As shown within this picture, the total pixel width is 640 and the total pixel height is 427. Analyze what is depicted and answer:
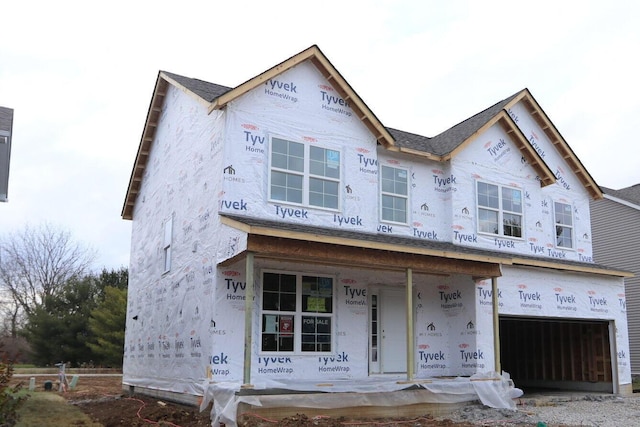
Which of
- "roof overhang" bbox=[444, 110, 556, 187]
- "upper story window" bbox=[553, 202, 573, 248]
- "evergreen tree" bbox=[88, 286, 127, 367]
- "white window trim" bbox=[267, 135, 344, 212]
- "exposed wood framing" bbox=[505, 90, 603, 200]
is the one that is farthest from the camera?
"evergreen tree" bbox=[88, 286, 127, 367]

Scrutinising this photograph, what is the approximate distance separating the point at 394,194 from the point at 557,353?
9.75 metres

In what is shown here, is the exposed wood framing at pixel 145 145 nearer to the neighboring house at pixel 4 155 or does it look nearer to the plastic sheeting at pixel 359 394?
the neighboring house at pixel 4 155

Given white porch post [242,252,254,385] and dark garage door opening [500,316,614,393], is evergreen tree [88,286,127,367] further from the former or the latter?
white porch post [242,252,254,385]

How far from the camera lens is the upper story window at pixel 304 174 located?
14.5m

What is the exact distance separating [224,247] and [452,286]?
679cm

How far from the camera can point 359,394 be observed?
41.2 ft

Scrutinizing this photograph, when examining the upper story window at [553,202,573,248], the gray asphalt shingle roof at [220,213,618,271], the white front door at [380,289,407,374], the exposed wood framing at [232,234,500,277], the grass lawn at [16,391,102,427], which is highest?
the upper story window at [553,202,573,248]

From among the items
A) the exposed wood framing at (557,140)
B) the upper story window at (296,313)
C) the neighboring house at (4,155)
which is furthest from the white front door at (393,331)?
the neighboring house at (4,155)

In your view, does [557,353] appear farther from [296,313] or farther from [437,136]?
[296,313]

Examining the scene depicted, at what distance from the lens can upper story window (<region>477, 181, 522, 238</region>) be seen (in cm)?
1788

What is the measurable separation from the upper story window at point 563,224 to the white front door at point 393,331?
6499 millimetres

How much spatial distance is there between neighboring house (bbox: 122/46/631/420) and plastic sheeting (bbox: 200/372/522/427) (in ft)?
0.24

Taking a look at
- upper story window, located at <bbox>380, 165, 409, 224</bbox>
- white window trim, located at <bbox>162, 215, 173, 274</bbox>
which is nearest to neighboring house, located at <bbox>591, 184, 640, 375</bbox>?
upper story window, located at <bbox>380, 165, 409, 224</bbox>

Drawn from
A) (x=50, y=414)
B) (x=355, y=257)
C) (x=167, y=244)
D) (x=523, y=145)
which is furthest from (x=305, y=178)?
(x=50, y=414)
